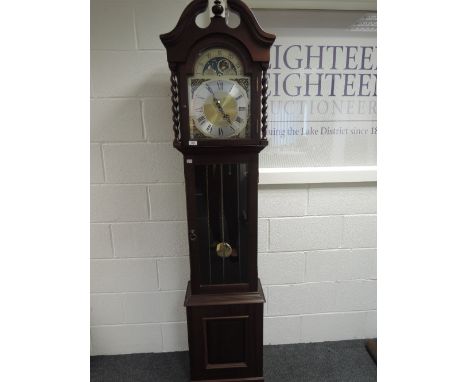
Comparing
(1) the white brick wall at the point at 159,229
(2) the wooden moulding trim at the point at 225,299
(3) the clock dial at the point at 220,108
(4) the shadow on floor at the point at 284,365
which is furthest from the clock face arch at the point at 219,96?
(4) the shadow on floor at the point at 284,365

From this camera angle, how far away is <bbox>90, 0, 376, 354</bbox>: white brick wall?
1.19 meters

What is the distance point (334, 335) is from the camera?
5.12 ft

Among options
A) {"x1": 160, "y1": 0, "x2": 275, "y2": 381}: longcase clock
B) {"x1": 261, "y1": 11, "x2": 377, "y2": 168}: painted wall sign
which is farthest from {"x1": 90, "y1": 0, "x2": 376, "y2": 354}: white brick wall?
{"x1": 160, "y1": 0, "x2": 275, "y2": 381}: longcase clock

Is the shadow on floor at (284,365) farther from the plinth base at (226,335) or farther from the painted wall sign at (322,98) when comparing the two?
the painted wall sign at (322,98)

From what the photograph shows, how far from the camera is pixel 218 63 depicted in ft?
3.15

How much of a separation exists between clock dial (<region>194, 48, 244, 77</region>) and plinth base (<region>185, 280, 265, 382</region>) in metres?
0.83

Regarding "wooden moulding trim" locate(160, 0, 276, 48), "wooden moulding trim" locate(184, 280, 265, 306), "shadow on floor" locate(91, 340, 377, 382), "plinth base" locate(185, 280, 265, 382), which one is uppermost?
"wooden moulding trim" locate(160, 0, 276, 48)

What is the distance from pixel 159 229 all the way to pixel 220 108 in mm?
655

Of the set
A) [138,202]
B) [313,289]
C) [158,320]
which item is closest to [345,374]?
[313,289]

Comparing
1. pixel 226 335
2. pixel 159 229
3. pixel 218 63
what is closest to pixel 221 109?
pixel 218 63

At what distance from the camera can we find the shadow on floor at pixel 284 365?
1.37m

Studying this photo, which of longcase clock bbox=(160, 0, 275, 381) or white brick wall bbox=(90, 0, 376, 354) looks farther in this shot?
white brick wall bbox=(90, 0, 376, 354)

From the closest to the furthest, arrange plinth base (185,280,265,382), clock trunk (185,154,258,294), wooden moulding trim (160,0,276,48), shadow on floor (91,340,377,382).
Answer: wooden moulding trim (160,0,276,48) < clock trunk (185,154,258,294) < plinth base (185,280,265,382) < shadow on floor (91,340,377,382)

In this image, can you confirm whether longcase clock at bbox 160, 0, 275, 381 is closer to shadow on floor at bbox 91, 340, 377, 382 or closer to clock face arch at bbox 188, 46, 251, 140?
clock face arch at bbox 188, 46, 251, 140
